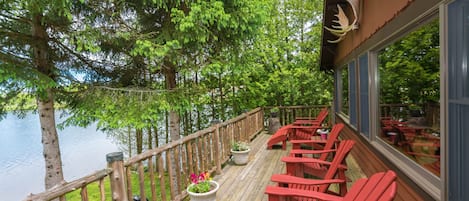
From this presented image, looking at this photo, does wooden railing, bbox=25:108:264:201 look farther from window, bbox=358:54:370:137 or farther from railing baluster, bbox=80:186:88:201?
window, bbox=358:54:370:137

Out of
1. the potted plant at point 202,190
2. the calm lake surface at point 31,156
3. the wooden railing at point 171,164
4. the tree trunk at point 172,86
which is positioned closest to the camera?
the wooden railing at point 171,164

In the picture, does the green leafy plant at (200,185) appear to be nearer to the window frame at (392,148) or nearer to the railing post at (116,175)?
the railing post at (116,175)

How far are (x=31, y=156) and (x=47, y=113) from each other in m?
5.18

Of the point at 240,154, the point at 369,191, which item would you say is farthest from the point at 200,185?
the point at 369,191

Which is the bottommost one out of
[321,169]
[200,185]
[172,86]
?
[200,185]

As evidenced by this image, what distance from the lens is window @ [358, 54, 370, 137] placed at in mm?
3832

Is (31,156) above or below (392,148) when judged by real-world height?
below

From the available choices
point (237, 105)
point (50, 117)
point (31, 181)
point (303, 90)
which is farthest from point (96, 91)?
point (303, 90)

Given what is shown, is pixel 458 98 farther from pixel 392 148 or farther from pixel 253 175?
pixel 253 175

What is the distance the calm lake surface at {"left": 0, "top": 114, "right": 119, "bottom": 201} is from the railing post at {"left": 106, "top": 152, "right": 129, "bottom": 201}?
6725 millimetres

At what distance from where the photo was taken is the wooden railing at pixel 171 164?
224 cm

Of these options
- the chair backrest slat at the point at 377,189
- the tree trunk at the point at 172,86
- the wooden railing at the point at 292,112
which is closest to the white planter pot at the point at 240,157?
the tree trunk at the point at 172,86

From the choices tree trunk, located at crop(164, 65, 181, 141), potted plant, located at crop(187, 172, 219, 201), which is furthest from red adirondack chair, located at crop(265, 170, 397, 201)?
tree trunk, located at crop(164, 65, 181, 141)

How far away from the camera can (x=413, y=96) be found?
245 centimetres
